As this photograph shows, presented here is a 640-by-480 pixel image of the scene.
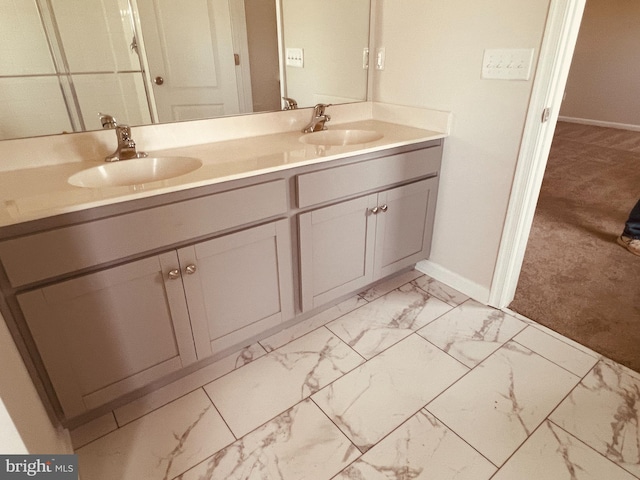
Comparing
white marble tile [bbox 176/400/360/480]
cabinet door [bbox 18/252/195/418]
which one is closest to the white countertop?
cabinet door [bbox 18/252/195/418]

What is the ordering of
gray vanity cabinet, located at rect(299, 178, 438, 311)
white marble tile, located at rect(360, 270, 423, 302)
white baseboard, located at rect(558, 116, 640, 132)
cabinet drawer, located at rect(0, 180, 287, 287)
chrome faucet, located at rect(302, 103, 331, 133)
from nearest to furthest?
cabinet drawer, located at rect(0, 180, 287, 287) < gray vanity cabinet, located at rect(299, 178, 438, 311) < chrome faucet, located at rect(302, 103, 331, 133) < white marble tile, located at rect(360, 270, 423, 302) < white baseboard, located at rect(558, 116, 640, 132)

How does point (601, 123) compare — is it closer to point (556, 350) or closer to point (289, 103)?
point (556, 350)

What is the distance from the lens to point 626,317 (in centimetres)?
193

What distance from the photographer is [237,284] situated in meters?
1.51

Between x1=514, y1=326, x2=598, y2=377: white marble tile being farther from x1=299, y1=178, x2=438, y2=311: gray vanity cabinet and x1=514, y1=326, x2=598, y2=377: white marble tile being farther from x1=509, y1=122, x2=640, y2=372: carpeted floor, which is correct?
x1=299, y1=178, x2=438, y2=311: gray vanity cabinet

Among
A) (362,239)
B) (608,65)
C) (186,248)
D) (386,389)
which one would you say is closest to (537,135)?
(362,239)

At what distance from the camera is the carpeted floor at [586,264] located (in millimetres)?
1857

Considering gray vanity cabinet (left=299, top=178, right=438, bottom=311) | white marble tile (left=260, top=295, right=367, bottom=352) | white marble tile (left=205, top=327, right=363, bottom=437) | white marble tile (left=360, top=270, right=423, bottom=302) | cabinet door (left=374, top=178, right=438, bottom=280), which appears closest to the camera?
white marble tile (left=205, top=327, right=363, bottom=437)

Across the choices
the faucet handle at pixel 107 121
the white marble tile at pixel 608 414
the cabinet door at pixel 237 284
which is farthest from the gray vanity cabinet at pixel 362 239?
the white marble tile at pixel 608 414

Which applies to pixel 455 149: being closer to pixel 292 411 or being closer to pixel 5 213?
pixel 292 411

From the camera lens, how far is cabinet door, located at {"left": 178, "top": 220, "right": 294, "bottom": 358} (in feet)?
4.56

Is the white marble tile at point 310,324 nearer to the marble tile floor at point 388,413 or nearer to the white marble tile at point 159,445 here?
the marble tile floor at point 388,413

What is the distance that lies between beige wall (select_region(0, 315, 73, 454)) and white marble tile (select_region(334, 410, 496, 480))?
0.85 m

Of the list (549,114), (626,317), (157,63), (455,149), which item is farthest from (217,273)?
(626,317)
